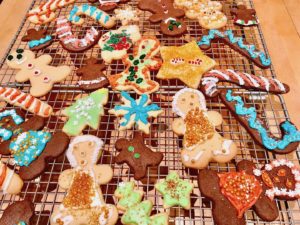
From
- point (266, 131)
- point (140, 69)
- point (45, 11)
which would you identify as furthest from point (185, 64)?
point (45, 11)

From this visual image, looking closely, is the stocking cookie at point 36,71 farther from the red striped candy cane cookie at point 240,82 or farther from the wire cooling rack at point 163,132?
the red striped candy cane cookie at point 240,82

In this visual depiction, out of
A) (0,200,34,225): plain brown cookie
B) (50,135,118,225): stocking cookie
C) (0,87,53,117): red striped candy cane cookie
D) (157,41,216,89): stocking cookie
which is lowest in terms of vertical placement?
(0,200,34,225): plain brown cookie

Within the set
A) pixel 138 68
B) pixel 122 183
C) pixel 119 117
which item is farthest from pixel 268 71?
pixel 122 183

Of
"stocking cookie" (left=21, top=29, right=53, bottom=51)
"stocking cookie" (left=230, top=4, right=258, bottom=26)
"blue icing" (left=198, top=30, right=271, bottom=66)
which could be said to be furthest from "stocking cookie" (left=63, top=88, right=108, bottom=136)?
"stocking cookie" (left=230, top=4, right=258, bottom=26)

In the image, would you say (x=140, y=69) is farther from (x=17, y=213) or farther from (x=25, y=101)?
(x=17, y=213)

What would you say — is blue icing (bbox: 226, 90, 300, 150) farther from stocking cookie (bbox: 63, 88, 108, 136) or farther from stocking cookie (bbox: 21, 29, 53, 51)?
stocking cookie (bbox: 21, 29, 53, 51)

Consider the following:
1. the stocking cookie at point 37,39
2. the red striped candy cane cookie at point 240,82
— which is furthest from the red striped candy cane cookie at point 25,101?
the red striped candy cane cookie at point 240,82
